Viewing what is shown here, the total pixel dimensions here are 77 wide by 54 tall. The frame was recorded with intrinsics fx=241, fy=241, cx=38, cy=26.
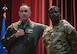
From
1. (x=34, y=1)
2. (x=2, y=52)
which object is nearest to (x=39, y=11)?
(x=34, y=1)

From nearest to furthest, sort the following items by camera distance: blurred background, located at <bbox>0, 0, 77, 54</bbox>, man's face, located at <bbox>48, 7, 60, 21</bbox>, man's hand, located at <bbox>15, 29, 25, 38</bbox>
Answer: man's face, located at <bbox>48, 7, 60, 21</bbox> → man's hand, located at <bbox>15, 29, 25, 38</bbox> → blurred background, located at <bbox>0, 0, 77, 54</bbox>

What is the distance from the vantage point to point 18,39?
3062mm

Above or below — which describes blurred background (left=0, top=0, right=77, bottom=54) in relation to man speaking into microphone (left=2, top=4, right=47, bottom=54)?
above

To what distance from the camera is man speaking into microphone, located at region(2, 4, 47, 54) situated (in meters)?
3.03

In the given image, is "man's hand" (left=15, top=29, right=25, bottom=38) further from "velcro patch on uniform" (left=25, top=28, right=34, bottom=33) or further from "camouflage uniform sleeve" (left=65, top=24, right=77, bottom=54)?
"camouflage uniform sleeve" (left=65, top=24, right=77, bottom=54)

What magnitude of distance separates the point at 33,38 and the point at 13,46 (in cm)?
27

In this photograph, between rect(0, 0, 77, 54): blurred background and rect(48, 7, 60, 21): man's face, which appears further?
rect(0, 0, 77, 54): blurred background

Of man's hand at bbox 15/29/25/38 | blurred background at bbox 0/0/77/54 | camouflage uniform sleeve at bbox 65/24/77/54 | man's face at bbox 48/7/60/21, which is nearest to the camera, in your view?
camouflage uniform sleeve at bbox 65/24/77/54

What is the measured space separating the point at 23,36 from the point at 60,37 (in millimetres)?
561

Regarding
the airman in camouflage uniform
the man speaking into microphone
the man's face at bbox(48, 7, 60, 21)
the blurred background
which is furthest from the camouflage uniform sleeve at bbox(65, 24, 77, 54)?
the blurred background

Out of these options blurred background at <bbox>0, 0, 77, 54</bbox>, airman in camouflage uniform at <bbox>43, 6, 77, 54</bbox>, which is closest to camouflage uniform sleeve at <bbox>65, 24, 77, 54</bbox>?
airman in camouflage uniform at <bbox>43, 6, 77, 54</bbox>

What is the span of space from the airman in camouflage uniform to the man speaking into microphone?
0.33 meters

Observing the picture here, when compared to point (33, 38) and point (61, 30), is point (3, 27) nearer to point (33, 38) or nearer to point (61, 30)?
point (33, 38)

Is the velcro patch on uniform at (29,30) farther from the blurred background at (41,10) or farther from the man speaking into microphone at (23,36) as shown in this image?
the blurred background at (41,10)
